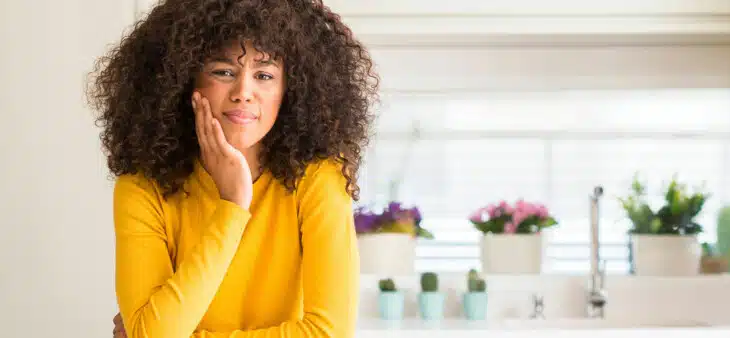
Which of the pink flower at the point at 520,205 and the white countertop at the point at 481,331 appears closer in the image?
the white countertop at the point at 481,331

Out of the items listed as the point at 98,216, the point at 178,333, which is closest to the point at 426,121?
the point at 98,216

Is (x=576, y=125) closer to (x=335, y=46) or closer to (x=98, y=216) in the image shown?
(x=98, y=216)

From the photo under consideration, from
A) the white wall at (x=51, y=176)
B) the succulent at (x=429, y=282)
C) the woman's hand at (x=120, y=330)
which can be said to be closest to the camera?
the woman's hand at (x=120, y=330)

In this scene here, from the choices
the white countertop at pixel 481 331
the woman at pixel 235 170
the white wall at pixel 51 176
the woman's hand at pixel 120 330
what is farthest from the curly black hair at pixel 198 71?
the white wall at pixel 51 176

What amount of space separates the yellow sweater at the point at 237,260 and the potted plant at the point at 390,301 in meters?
1.22

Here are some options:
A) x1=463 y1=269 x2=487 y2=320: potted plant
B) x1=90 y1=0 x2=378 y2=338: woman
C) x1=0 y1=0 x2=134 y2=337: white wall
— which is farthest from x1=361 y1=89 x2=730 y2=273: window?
x1=90 y1=0 x2=378 y2=338: woman

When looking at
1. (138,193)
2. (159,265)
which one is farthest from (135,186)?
(159,265)

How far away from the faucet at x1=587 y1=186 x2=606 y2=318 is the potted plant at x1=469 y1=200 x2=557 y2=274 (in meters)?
0.13

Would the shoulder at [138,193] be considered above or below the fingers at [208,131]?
below

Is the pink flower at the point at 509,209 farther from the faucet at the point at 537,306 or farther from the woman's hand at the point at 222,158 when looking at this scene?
the woman's hand at the point at 222,158

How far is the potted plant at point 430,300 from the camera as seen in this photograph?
2861 mm

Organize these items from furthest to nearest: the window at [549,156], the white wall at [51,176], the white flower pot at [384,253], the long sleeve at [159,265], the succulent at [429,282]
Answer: the window at [549,156] → the white flower pot at [384,253] → the succulent at [429,282] → the white wall at [51,176] → the long sleeve at [159,265]

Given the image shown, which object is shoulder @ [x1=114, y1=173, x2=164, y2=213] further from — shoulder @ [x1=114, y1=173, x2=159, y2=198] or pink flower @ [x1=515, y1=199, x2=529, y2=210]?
pink flower @ [x1=515, y1=199, x2=529, y2=210]

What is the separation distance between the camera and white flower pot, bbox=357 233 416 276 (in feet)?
9.95
